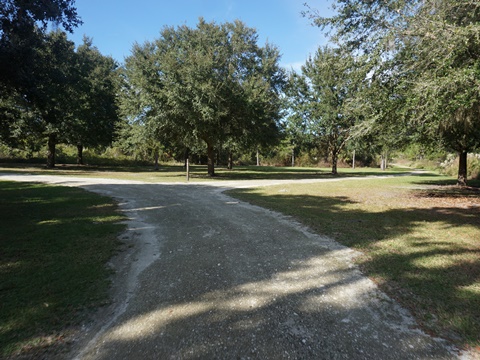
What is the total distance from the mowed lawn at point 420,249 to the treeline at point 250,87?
2.51 m

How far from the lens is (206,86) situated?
19.0 metres

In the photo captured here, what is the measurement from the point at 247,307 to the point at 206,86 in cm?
1800

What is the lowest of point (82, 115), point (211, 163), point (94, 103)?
point (211, 163)

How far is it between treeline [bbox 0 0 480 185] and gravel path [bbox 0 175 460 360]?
4258 millimetres

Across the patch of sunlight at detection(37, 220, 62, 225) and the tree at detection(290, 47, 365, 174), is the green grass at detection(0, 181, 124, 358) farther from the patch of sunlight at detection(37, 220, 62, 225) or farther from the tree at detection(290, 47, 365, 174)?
the tree at detection(290, 47, 365, 174)

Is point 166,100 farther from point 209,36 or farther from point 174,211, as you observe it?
point 174,211

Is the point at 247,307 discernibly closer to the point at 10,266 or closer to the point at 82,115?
the point at 10,266

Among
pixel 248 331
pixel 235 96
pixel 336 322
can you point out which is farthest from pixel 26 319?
pixel 235 96

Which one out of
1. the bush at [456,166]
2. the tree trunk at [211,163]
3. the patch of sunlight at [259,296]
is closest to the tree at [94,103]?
the tree trunk at [211,163]

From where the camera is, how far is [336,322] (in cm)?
278

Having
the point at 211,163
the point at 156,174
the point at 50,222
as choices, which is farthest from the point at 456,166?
the point at 50,222

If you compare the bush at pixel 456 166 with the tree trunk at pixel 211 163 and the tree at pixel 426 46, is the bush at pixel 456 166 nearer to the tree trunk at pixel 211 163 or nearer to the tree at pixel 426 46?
the tree at pixel 426 46

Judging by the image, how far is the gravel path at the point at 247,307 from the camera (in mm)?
2406

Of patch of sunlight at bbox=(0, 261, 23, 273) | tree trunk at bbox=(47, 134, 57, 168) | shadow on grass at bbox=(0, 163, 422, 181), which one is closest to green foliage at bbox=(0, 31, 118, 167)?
tree trunk at bbox=(47, 134, 57, 168)
